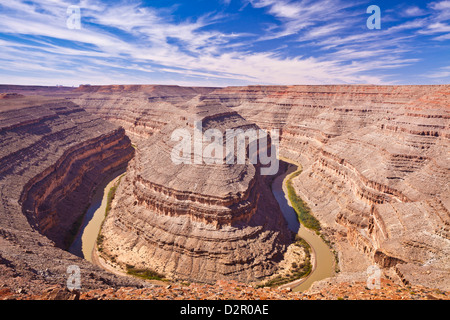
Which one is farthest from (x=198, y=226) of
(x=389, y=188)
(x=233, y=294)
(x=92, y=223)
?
(x=389, y=188)

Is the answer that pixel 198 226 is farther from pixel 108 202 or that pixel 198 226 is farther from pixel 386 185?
pixel 386 185

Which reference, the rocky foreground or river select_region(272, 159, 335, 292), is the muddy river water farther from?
the rocky foreground

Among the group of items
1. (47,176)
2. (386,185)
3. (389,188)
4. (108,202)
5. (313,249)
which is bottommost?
(313,249)

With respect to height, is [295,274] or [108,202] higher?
[108,202]

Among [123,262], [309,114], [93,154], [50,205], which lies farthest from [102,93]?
[123,262]

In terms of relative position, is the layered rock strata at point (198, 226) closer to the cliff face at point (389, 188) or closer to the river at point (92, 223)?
the river at point (92, 223)

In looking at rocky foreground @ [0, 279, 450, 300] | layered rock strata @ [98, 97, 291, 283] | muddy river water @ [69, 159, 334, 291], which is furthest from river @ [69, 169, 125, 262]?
rocky foreground @ [0, 279, 450, 300]
